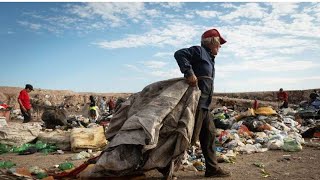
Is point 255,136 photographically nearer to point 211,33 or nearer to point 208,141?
point 208,141

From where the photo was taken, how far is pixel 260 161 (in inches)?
225

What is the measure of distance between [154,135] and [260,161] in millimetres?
2731

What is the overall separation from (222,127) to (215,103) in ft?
49.4

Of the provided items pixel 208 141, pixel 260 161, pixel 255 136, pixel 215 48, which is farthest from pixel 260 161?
pixel 255 136

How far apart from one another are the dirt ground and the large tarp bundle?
0.52m

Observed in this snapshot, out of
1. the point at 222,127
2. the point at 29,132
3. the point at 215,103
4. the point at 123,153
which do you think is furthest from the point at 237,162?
the point at 215,103

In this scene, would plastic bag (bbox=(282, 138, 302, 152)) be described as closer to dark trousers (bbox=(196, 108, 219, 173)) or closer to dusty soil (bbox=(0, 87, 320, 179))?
dusty soil (bbox=(0, 87, 320, 179))

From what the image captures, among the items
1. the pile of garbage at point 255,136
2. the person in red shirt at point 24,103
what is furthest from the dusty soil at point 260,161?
the person in red shirt at point 24,103

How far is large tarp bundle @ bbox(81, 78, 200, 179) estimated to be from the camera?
3797mm

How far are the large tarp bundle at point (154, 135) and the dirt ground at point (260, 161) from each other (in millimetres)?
518

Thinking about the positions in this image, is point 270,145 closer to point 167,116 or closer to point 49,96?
point 167,116

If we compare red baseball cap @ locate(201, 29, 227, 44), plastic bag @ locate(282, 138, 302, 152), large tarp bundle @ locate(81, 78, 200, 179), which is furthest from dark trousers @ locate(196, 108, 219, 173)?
plastic bag @ locate(282, 138, 302, 152)

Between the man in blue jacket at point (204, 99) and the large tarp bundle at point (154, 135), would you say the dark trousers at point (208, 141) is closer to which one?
the man in blue jacket at point (204, 99)

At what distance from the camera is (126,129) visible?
12.7 feet
